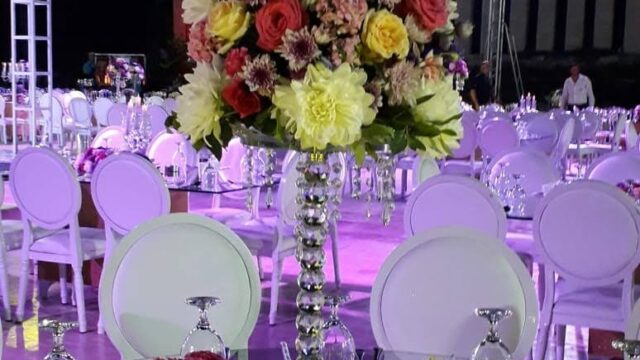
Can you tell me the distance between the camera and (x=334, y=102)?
159 centimetres

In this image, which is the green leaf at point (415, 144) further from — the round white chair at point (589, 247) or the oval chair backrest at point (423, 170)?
the oval chair backrest at point (423, 170)

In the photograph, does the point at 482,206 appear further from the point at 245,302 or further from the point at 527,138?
the point at 527,138

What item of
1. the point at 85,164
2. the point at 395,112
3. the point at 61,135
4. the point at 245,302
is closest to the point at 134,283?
the point at 245,302

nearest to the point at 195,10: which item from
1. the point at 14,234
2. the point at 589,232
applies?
the point at 589,232

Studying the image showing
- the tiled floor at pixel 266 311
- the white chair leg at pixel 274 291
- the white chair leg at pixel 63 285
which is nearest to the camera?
the tiled floor at pixel 266 311

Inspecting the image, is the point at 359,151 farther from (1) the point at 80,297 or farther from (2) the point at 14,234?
(2) the point at 14,234

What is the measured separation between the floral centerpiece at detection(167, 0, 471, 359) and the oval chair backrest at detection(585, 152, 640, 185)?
12.2 feet

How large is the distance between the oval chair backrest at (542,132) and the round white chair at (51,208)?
5.73 m

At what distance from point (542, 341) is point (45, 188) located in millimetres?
2578

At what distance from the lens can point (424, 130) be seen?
5.73ft

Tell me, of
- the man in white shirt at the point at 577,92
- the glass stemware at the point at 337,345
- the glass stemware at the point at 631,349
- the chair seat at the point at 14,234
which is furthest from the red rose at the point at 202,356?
the man in white shirt at the point at 577,92

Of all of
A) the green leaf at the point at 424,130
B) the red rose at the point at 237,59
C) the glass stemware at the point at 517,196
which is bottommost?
the glass stemware at the point at 517,196

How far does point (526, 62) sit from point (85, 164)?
15.7 metres

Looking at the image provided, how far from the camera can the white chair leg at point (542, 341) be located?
401 centimetres
